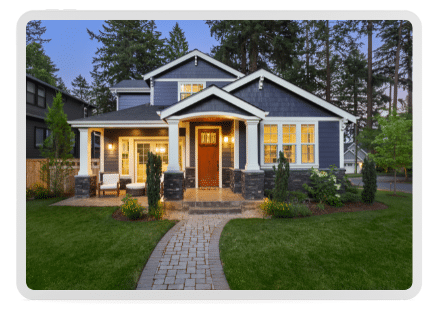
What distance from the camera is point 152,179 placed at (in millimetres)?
4984

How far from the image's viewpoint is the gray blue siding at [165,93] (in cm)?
924

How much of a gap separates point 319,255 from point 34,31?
494 cm

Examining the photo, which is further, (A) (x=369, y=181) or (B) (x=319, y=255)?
(A) (x=369, y=181)

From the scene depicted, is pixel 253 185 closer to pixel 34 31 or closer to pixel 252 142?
pixel 252 142

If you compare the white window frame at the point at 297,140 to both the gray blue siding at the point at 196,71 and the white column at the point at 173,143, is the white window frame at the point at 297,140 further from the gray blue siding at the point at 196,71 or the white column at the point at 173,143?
the gray blue siding at the point at 196,71

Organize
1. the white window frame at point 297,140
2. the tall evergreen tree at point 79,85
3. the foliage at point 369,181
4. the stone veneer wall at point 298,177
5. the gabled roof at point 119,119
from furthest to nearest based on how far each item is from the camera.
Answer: the gabled roof at point 119,119 → the white window frame at point 297,140 → the stone veneer wall at point 298,177 → the foliage at point 369,181 → the tall evergreen tree at point 79,85

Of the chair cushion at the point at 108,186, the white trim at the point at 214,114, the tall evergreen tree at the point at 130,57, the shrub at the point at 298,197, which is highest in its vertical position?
the tall evergreen tree at the point at 130,57

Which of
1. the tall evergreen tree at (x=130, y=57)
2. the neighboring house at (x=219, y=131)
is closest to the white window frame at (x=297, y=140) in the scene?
the neighboring house at (x=219, y=131)

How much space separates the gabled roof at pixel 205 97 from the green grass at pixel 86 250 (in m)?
3.12

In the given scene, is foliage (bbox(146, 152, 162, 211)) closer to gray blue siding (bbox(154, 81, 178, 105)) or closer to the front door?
the front door

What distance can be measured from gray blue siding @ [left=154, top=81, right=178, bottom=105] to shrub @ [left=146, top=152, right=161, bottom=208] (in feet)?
16.0

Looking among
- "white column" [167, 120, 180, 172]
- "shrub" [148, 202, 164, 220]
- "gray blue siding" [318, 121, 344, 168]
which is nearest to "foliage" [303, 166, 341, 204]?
"gray blue siding" [318, 121, 344, 168]

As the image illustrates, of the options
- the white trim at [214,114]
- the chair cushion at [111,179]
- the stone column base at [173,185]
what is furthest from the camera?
the chair cushion at [111,179]

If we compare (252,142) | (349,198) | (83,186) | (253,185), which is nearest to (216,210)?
(253,185)
